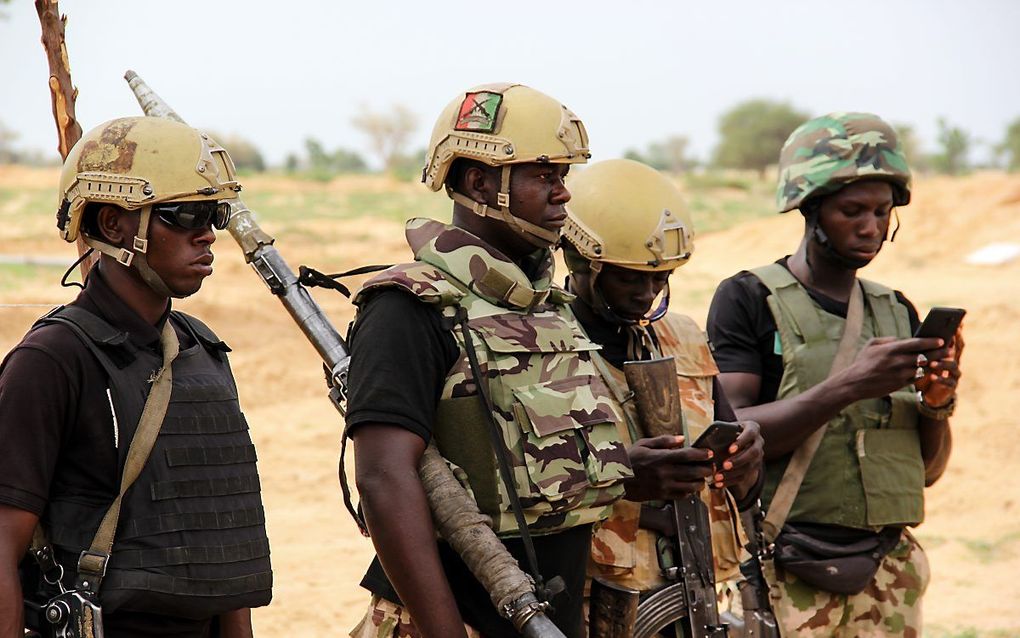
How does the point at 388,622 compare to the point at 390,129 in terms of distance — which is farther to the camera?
the point at 390,129

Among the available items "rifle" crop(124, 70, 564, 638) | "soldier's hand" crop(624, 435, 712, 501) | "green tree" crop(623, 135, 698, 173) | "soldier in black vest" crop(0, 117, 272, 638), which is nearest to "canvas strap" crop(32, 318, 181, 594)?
"soldier in black vest" crop(0, 117, 272, 638)

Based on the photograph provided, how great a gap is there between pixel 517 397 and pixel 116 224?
1.12 meters

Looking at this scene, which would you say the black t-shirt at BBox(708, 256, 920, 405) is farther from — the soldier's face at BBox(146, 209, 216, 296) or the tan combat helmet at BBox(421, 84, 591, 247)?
the soldier's face at BBox(146, 209, 216, 296)

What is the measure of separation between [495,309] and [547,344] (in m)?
0.17

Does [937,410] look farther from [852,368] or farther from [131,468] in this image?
[131,468]

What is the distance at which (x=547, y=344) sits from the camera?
333 cm

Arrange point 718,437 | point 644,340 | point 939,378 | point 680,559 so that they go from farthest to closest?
point 939,378, point 644,340, point 680,559, point 718,437

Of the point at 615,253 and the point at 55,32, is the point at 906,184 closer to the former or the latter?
the point at 615,253

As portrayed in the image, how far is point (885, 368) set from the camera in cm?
452

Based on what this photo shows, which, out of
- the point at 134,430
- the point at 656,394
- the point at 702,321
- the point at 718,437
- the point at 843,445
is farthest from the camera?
the point at 702,321

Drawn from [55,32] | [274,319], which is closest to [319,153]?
[274,319]

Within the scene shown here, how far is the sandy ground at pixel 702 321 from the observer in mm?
9633

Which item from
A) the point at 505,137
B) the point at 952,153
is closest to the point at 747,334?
the point at 505,137

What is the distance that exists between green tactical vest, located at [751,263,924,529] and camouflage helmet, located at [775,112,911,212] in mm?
371
